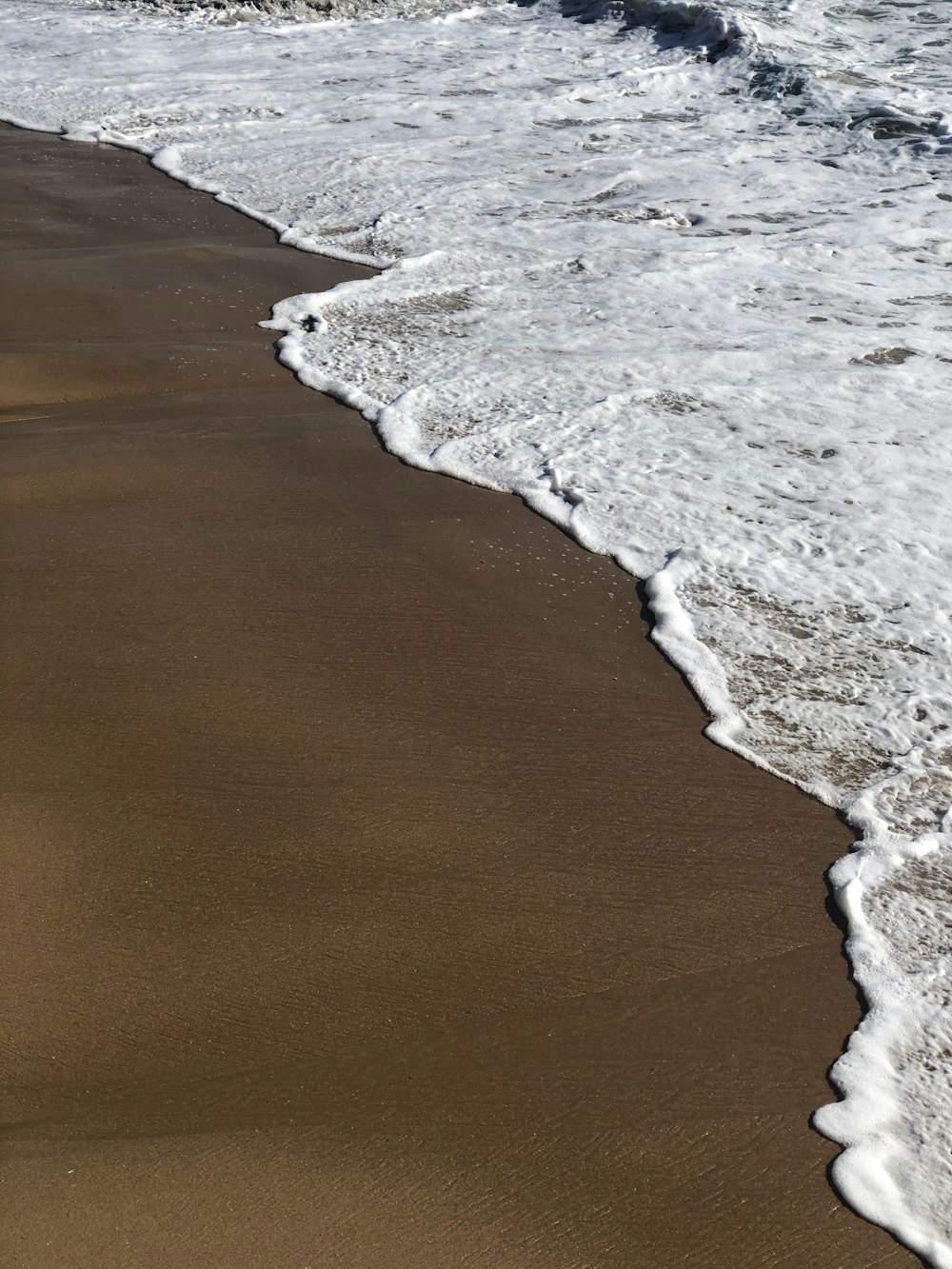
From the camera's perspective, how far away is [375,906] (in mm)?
2502

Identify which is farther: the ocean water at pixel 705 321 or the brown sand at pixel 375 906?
the ocean water at pixel 705 321

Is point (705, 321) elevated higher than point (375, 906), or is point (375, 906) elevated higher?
point (705, 321)

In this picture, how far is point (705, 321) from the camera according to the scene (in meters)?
5.84

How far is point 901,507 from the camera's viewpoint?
13.9 feet

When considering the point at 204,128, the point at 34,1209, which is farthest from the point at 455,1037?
the point at 204,128

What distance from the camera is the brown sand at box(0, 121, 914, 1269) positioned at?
1.97 meters

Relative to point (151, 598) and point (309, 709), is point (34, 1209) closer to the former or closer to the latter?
point (309, 709)

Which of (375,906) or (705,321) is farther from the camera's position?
(705,321)

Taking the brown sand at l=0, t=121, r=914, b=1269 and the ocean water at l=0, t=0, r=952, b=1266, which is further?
the ocean water at l=0, t=0, r=952, b=1266

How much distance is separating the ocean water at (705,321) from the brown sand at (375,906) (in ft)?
0.56

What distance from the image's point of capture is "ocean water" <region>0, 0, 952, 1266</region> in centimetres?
299

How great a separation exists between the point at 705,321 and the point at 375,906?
413 cm

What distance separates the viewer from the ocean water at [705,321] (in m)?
2.99

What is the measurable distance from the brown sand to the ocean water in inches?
6.7
